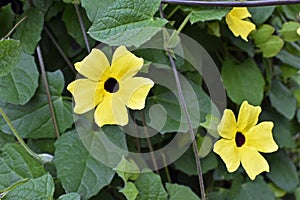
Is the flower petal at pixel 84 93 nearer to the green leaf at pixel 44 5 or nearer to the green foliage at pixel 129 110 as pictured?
the green foliage at pixel 129 110

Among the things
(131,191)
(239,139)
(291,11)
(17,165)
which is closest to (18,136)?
(17,165)

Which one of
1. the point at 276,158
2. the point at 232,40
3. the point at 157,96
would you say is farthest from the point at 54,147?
the point at 276,158

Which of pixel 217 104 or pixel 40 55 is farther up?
pixel 40 55

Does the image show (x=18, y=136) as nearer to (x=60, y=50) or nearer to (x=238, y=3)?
(x=60, y=50)

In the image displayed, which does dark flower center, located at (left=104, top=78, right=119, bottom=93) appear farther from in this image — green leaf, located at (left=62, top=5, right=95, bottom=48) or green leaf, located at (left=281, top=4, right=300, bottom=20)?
green leaf, located at (left=281, top=4, right=300, bottom=20)

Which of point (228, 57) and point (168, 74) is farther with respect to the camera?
point (228, 57)

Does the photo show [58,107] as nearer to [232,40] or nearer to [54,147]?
[54,147]

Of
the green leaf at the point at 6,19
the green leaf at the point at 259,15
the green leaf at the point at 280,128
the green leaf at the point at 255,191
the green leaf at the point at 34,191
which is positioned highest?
the green leaf at the point at 6,19

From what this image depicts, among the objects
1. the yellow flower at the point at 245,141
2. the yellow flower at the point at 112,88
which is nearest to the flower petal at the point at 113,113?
the yellow flower at the point at 112,88
